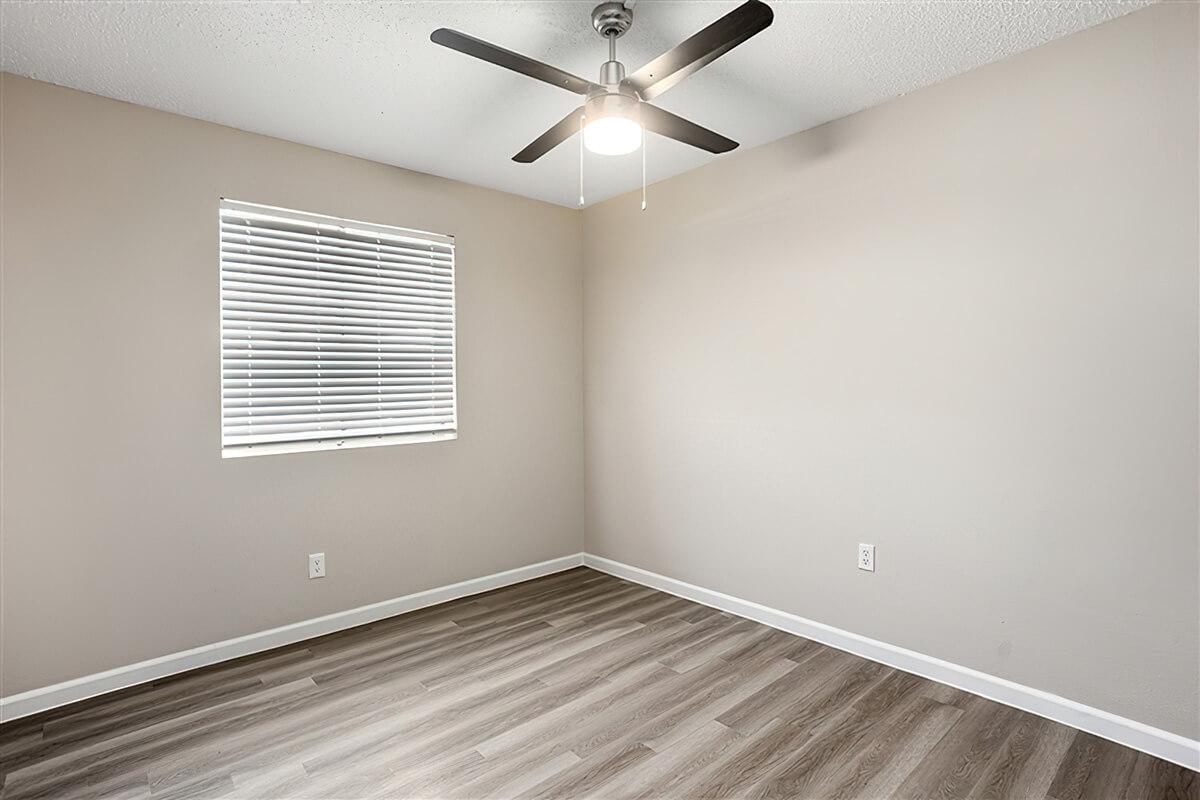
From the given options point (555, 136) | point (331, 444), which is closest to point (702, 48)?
point (555, 136)

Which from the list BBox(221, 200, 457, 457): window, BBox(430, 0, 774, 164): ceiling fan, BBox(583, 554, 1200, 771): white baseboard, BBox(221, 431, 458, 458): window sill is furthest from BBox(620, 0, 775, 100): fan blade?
BBox(583, 554, 1200, 771): white baseboard

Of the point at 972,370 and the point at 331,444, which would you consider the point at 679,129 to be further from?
the point at 331,444

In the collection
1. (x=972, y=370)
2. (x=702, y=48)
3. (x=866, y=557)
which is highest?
(x=702, y=48)

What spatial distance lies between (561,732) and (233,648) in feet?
5.52

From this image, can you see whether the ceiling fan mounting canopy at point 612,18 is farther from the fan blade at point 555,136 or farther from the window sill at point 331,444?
the window sill at point 331,444

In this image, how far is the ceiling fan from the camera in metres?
1.72

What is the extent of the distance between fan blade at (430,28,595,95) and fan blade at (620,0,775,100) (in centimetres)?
18

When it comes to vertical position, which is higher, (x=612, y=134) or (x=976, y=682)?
(x=612, y=134)

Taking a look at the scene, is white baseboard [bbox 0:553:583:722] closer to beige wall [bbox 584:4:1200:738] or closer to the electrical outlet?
beige wall [bbox 584:4:1200:738]

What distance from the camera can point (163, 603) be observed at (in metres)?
2.75

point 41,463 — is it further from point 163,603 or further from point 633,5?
point 633,5

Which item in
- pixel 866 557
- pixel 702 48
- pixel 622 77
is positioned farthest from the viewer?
pixel 866 557

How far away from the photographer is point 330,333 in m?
3.24

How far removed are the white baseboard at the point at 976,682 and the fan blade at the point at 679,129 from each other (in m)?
2.27
